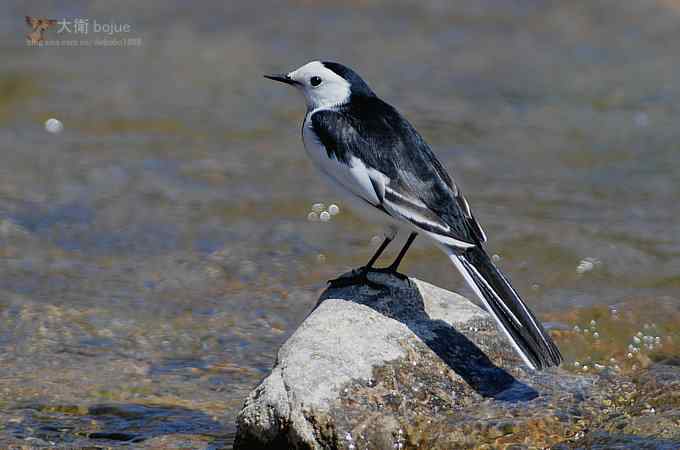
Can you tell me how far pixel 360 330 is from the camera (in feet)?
18.9

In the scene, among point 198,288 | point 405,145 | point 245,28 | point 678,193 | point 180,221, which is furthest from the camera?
point 245,28

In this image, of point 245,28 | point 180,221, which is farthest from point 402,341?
point 245,28

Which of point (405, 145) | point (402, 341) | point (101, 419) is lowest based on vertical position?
point (101, 419)

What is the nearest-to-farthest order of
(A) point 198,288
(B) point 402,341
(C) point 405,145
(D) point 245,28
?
(B) point 402,341 → (C) point 405,145 → (A) point 198,288 → (D) point 245,28

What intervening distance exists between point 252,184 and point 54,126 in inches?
100

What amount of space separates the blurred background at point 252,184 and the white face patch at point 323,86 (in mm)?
1811

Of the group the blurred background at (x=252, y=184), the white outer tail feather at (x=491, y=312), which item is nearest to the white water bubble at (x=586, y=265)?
the blurred background at (x=252, y=184)

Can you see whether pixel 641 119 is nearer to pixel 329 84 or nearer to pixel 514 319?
pixel 329 84

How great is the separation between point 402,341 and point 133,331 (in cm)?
265

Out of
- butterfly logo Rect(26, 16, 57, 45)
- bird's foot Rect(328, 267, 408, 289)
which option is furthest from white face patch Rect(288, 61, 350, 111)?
butterfly logo Rect(26, 16, 57, 45)

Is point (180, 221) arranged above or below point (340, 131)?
below

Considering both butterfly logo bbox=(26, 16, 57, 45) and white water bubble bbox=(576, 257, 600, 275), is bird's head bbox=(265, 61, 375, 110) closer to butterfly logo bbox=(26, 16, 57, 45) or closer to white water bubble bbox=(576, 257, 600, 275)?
white water bubble bbox=(576, 257, 600, 275)

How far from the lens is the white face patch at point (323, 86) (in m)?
6.53

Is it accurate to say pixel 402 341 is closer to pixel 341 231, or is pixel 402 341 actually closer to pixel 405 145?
pixel 405 145
